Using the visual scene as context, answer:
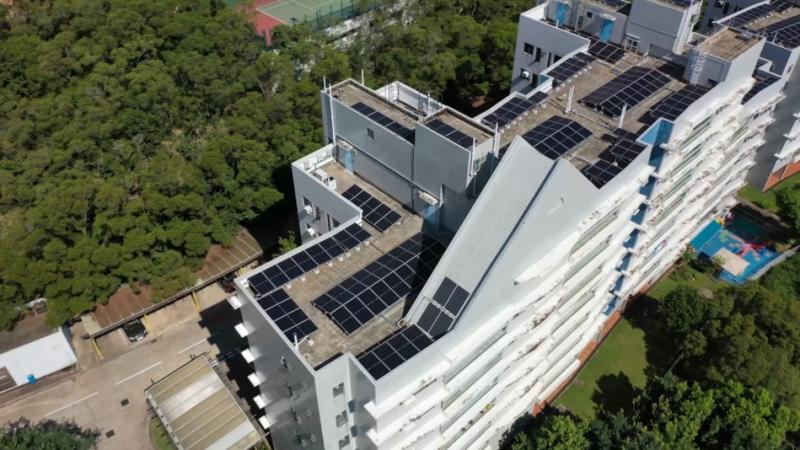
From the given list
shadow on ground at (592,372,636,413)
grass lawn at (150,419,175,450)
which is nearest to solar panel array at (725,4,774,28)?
shadow on ground at (592,372,636,413)

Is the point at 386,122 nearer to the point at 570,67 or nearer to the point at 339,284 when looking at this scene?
the point at 339,284

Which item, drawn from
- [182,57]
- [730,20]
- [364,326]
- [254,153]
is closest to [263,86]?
[182,57]

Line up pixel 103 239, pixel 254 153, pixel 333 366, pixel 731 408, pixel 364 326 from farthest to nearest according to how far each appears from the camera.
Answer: pixel 254 153 < pixel 103 239 < pixel 731 408 < pixel 364 326 < pixel 333 366

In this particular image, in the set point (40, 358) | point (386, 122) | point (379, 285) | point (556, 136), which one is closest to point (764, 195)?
point (556, 136)

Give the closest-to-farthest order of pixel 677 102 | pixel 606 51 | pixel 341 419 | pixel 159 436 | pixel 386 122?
pixel 341 419
pixel 386 122
pixel 677 102
pixel 159 436
pixel 606 51

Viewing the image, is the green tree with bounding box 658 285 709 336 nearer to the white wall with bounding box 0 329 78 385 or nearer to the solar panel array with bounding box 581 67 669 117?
the solar panel array with bounding box 581 67 669 117

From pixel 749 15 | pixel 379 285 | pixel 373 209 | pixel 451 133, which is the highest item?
pixel 451 133

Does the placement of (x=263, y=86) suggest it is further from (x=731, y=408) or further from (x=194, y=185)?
(x=731, y=408)

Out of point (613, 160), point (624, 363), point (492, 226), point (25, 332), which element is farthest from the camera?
point (624, 363)
